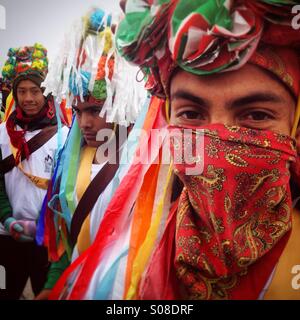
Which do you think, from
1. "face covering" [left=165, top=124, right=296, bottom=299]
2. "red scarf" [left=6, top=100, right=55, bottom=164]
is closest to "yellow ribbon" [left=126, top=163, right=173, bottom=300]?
"face covering" [left=165, top=124, right=296, bottom=299]

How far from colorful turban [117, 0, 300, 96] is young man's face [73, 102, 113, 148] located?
35 cm

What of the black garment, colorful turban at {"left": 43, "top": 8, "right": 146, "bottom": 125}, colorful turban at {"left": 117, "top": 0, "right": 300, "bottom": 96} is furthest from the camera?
the black garment

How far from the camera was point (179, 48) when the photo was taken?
1645mm

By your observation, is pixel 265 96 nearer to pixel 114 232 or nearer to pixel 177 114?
pixel 177 114

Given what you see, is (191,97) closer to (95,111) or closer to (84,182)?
(95,111)

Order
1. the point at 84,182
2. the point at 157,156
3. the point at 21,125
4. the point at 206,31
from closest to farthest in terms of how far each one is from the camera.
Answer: the point at 206,31 < the point at 157,156 < the point at 84,182 < the point at 21,125

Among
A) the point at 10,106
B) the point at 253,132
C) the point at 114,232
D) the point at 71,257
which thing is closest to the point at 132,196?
the point at 114,232

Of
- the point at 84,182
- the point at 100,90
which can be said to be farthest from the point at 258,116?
the point at 84,182

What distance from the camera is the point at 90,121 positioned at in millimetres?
1961

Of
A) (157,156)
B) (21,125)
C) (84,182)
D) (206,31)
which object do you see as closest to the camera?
(206,31)

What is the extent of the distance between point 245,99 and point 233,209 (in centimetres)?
41

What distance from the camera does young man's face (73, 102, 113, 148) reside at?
6.39 ft

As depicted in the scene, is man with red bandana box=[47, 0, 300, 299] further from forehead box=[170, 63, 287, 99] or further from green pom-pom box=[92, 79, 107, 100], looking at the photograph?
green pom-pom box=[92, 79, 107, 100]

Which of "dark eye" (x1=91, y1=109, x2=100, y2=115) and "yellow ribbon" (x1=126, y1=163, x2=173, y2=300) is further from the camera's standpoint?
"dark eye" (x1=91, y1=109, x2=100, y2=115)
